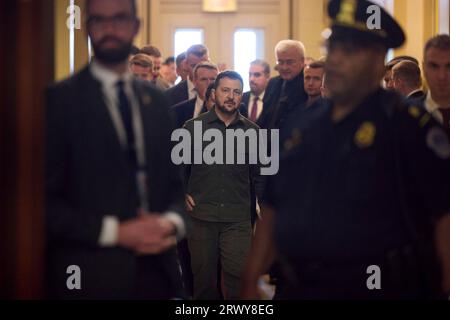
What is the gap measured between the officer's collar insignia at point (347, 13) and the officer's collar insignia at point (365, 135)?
1.08ft

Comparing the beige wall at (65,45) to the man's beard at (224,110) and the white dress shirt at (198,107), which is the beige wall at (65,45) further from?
the white dress shirt at (198,107)

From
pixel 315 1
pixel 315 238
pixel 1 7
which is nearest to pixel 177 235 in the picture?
pixel 315 238

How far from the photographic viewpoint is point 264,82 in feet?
29.0

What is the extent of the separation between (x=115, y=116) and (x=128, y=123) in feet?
0.13

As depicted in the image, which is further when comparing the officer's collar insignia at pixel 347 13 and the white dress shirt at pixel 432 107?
the white dress shirt at pixel 432 107

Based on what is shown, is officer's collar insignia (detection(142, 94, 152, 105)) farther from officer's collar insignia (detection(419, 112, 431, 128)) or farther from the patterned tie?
the patterned tie

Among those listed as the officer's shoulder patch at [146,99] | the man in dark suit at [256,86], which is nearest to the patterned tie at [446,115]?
the officer's shoulder patch at [146,99]

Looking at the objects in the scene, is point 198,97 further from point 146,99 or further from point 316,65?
point 146,99

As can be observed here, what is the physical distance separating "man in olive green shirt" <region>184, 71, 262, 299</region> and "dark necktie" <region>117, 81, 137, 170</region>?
10.0 ft

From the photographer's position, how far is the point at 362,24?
282cm

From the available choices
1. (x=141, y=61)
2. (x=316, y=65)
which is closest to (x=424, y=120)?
(x=316, y=65)

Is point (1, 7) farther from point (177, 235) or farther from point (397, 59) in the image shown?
point (397, 59)

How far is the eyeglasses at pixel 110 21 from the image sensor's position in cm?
239
